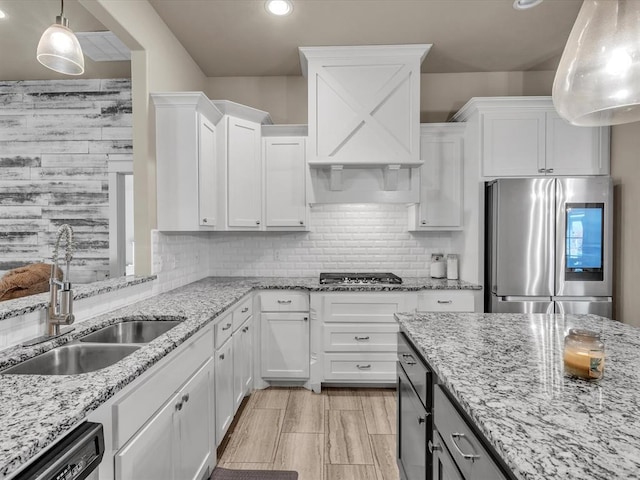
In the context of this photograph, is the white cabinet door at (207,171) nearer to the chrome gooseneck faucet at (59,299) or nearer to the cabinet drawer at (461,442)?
the chrome gooseneck faucet at (59,299)

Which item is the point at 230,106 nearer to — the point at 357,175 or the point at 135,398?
the point at 357,175

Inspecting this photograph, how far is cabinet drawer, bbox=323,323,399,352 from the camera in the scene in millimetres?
3170

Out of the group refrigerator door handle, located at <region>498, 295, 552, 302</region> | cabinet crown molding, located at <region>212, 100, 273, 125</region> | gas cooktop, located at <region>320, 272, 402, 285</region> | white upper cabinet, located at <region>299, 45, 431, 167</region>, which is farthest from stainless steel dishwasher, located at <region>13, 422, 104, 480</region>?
refrigerator door handle, located at <region>498, 295, 552, 302</region>

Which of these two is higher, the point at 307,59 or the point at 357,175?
the point at 307,59

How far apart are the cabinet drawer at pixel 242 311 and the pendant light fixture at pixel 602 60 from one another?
226 cm

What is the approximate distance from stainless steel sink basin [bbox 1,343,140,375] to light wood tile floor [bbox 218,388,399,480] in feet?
3.59

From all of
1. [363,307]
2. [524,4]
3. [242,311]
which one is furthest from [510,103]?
[242,311]

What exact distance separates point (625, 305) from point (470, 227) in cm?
129

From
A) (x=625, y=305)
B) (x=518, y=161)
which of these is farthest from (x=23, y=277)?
(x=625, y=305)

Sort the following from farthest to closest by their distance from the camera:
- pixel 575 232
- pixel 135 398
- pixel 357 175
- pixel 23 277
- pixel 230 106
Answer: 1. pixel 357 175
2. pixel 230 106
3. pixel 575 232
4. pixel 23 277
5. pixel 135 398

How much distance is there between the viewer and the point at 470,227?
3.30 metres

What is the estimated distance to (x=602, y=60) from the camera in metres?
1.04

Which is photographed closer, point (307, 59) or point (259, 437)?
point (259, 437)

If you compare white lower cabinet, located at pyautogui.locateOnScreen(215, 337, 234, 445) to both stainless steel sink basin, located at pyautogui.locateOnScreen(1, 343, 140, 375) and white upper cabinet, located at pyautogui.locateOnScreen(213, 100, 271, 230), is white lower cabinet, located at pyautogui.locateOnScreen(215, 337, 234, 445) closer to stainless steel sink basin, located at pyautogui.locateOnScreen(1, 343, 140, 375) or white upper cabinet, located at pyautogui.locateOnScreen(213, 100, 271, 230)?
stainless steel sink basin, located at pyautogui.locateOnScreen(1, 343, 140, 375)
